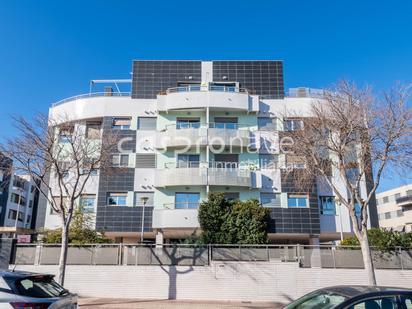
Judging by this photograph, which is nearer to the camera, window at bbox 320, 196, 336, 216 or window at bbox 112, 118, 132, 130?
window at bbox 320, 196, 336, 216

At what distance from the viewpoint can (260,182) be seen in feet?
83.9

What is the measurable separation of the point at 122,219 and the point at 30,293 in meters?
20.0

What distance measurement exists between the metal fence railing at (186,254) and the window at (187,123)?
12.4 meters

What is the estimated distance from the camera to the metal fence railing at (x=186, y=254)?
52.6ft

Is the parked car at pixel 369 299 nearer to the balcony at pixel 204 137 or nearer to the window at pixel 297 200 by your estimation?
the balcony at pixel 204 137

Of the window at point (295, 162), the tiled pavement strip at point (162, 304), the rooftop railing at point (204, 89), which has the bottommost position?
the tiled pavement strip at point (162, 304)

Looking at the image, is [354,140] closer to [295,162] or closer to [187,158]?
[295,162]

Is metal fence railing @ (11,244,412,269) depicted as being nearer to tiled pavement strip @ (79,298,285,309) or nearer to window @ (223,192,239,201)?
tiled pavement strip @ (79,298,285,309)

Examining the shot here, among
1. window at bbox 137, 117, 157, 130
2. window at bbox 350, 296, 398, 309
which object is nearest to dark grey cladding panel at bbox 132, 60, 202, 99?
window at bbox 137, 117, 157, 130

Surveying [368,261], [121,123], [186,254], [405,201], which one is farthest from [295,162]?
[405,201]

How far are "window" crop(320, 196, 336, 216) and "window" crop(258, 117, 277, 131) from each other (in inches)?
262

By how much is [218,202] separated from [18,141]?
501 inches

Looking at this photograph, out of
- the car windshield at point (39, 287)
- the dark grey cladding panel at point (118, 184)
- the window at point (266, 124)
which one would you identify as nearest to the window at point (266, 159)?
the window at point (266, 124)

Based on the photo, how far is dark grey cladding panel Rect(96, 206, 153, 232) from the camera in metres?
25.2
